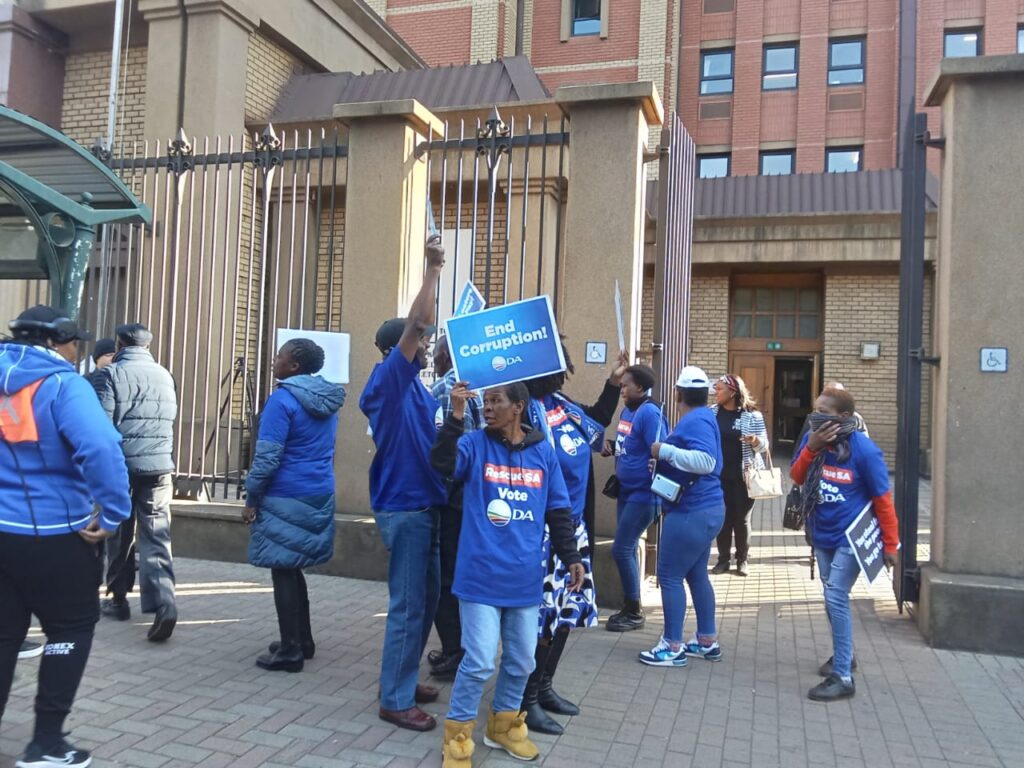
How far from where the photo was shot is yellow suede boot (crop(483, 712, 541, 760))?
11.9 ft

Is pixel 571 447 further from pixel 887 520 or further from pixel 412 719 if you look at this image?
pixel 887 520

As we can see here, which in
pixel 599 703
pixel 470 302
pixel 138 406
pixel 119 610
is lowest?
pixel 599 703

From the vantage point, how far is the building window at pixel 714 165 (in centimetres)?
2288

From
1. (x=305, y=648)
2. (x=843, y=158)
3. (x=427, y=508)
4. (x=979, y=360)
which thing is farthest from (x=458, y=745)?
(x=843, y=158)

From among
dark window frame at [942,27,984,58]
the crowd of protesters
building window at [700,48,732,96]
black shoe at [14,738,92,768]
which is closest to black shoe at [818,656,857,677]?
the crowd of protesters

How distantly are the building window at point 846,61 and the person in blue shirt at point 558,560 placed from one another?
20927mm

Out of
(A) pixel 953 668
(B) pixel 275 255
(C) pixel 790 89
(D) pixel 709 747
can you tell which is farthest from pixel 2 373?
(C) pixel 790 89

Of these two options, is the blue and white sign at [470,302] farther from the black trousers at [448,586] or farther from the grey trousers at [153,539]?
the grey trousers at [153,539]

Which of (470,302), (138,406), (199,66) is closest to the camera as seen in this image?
(470,302)

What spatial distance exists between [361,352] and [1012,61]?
16.7 feet

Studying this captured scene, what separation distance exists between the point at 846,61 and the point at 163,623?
22670 millimetres

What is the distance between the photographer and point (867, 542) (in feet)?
14.8

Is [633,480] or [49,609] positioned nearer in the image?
[49,609]

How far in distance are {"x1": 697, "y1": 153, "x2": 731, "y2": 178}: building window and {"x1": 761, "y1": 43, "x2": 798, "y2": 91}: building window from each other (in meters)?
2.16
